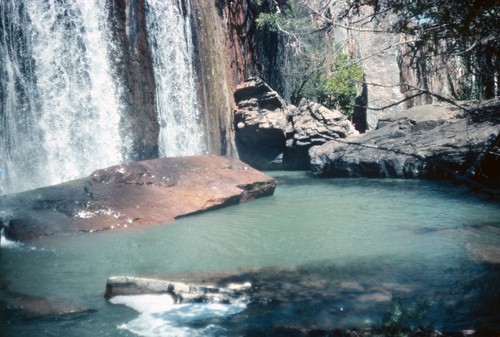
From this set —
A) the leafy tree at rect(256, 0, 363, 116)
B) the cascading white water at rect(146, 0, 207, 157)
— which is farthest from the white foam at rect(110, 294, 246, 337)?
the leafy tree at rect(256, 0, 363, 116)

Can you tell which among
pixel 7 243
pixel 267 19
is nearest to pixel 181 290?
pixel 7 243

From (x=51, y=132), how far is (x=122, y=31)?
2.87 m

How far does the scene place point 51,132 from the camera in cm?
1009

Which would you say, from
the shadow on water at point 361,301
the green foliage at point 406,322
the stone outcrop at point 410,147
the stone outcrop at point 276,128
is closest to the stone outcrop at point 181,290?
the shadow on water at point 361,301

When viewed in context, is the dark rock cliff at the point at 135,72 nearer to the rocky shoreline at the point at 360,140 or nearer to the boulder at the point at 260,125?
the boulder at the point at 260,125

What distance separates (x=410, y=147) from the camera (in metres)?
10.2

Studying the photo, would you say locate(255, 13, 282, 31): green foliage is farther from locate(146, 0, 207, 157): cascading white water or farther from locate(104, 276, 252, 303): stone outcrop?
locate(104, 276, 252, 303): stone outcrop

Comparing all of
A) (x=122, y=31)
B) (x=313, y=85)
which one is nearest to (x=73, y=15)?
(x=122, y=31)

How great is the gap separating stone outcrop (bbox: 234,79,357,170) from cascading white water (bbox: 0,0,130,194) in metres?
4.45

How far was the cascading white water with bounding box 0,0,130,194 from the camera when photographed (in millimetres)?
9539

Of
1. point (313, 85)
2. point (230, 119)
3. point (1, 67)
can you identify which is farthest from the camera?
point (313, 85)

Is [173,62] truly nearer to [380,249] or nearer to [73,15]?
[73,15]

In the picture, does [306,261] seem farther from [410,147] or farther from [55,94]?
[55,94]

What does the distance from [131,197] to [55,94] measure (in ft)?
→ 13.9
